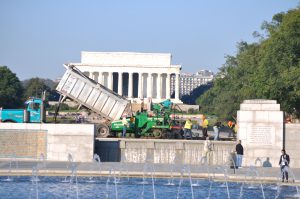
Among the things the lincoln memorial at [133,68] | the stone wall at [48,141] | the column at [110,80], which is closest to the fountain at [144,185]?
the stone wall at [48,141]

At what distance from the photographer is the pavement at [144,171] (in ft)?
85.3

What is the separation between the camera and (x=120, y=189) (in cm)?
2225

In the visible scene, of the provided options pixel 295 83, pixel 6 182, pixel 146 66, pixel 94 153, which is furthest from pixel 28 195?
A: pixel 146 66

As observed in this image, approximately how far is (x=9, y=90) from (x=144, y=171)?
239 ft

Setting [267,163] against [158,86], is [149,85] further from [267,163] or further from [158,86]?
[267,163]

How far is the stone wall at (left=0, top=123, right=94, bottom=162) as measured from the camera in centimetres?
3181

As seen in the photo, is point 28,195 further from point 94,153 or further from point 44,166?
point 94,153

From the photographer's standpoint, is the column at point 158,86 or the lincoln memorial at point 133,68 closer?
the lincoln memorial at point 133,68

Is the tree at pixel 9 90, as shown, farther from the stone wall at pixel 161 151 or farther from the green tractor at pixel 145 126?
the stone wall at pixel 161 151

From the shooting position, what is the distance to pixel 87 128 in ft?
104

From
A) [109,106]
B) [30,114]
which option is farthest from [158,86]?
[30,114]

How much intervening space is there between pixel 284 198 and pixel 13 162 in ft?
40.1

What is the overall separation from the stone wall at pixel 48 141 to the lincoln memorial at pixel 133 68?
101m

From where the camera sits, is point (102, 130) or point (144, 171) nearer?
point (144, 171)
